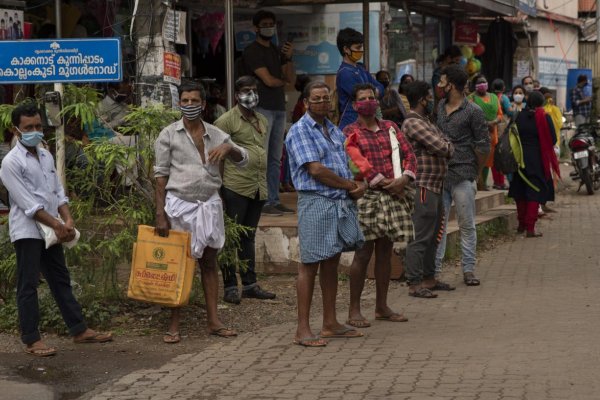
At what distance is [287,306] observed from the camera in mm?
9633

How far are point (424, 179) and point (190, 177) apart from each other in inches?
96.3

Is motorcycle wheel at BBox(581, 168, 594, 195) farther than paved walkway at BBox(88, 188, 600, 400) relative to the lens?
Yes

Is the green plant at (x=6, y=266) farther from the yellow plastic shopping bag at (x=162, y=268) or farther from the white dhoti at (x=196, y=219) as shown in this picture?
the white dhoti at (x=196, y=219)

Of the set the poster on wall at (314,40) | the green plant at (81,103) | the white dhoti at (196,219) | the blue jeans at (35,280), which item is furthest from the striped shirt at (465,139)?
the poster on wall at (314,40)

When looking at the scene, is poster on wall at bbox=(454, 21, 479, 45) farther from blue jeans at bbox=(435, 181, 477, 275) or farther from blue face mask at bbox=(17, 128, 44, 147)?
blue face mask at bbox=(17, 128, 44, 147)

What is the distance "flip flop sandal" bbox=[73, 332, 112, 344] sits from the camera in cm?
810

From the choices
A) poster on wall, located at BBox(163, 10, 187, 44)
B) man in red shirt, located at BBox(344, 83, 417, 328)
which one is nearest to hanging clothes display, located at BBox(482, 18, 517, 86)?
poster on wall, located at BBox(163, 10, 187, 44)

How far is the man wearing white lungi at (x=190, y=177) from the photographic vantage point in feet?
26.5

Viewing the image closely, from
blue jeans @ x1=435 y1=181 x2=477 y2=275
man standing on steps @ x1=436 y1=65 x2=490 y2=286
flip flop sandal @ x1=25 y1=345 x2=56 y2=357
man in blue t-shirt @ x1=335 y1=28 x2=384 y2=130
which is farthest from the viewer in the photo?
man in blue t-shirt @ x1=335 y1=28 x2=384 y2=130

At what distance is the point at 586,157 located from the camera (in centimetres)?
1902

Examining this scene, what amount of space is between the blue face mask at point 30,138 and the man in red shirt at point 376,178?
2.21m

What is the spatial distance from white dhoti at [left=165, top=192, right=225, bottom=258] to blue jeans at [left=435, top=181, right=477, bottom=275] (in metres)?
2.88

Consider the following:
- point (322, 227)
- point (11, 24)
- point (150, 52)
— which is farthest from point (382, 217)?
point (11, 24)

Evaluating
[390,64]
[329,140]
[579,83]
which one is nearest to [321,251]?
[329,140]
